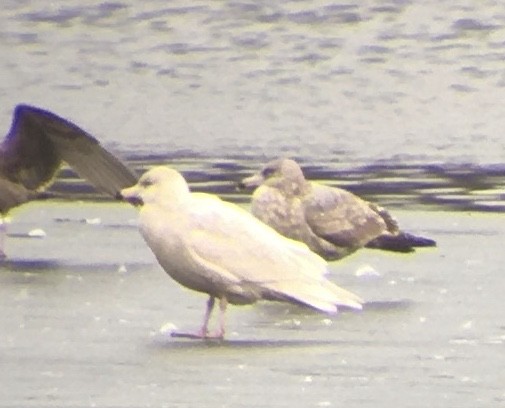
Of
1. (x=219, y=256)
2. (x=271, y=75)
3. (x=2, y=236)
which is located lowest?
(x=271, y=75)

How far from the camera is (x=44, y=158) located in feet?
45.2

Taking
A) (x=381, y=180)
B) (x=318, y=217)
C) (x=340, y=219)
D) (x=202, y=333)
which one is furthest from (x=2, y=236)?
(x=381, y=180)

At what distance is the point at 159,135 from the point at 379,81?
13.9 feet

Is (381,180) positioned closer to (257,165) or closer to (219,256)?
(257,165)

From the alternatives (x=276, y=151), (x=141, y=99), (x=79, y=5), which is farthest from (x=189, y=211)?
(x=79, y=5)

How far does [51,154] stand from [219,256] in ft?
13.4

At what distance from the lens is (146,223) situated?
32.1ft

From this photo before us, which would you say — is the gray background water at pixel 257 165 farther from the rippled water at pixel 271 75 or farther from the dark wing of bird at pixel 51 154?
the dark wing of bird at pixel 51 154

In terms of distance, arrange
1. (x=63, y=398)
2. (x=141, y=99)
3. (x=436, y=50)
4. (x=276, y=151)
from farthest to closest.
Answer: (x=436, y=50), (x=141, y=99), (x=276, y=151), (x=63, y=398)

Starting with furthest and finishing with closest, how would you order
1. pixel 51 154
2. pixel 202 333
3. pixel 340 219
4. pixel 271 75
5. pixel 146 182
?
pixel 271 75
pixel 51 154
pixel 340 219
pixel 146 182
pixel 202 333

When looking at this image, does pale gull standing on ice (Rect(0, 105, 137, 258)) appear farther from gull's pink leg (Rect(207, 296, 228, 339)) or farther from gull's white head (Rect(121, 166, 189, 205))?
gull's pink leg (Rect(207, 296, 228, 339))

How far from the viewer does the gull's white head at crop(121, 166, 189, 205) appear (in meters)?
9.84

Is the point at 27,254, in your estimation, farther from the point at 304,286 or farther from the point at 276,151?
the point at 276,151

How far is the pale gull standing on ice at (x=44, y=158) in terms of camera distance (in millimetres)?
13070
